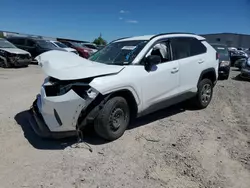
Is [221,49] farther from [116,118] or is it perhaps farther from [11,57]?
[11,57]

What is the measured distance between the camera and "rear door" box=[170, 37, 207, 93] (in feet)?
18.7

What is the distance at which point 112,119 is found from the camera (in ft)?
14.3

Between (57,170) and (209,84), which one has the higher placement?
(209,84)

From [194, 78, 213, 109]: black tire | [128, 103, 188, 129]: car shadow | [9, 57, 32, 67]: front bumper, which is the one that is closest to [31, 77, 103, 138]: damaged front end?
[128, 103, 188, 129]: car shadow

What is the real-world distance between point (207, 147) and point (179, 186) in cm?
136

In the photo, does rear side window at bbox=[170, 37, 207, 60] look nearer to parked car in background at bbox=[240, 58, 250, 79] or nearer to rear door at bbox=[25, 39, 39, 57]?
parked car in background at bbox=[240, 58, 250, 79]

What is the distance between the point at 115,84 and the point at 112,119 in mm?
579

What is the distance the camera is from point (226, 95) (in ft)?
27.8

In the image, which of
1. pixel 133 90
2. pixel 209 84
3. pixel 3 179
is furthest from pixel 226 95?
pixel 3 179

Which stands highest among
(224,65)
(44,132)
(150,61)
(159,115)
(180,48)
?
(180,48)

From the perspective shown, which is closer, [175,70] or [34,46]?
[175,70]

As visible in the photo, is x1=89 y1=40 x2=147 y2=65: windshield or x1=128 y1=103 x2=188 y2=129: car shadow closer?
x1=89 y1=40 x2=147 y2=65: windshield

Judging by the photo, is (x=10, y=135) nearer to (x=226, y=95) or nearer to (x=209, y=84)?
(x=209, y=84)

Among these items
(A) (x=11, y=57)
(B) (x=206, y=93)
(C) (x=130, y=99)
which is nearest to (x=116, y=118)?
(C) (x=130, y=99)
